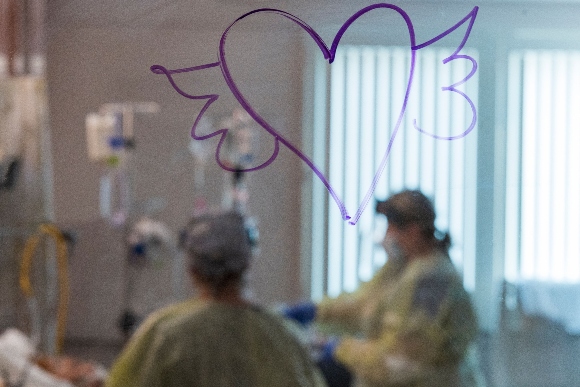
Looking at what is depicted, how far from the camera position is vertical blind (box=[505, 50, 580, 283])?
2.62 ft

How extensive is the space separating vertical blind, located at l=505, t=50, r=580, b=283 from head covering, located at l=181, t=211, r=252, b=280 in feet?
1.12

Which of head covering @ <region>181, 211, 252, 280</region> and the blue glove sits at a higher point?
head covering @ <region>181, 211, 252, 280</region>

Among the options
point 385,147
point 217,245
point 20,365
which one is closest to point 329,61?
point 385,147

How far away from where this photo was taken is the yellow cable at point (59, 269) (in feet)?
2.61

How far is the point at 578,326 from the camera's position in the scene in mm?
844

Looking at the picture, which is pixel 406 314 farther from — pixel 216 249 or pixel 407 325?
pixel 216 249

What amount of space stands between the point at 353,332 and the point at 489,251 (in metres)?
0.20

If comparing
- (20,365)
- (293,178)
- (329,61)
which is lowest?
(20,365)

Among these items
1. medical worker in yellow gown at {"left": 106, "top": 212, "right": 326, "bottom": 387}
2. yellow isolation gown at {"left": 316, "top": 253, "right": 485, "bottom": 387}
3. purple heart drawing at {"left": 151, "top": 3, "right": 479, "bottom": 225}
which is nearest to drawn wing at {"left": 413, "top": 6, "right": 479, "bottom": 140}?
purple heart drawing at {"left": 151, "top": 3, "right": 479, "bottom": 225}

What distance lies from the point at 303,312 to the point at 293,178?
169 millimetres

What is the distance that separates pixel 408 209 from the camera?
0.79 metres

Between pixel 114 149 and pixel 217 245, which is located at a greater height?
pixel 114 149

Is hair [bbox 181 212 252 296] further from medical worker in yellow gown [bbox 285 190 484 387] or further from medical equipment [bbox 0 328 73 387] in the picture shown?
medical equipment [bbox 0 328 73 387]

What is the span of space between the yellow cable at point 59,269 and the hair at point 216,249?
0.16 m
